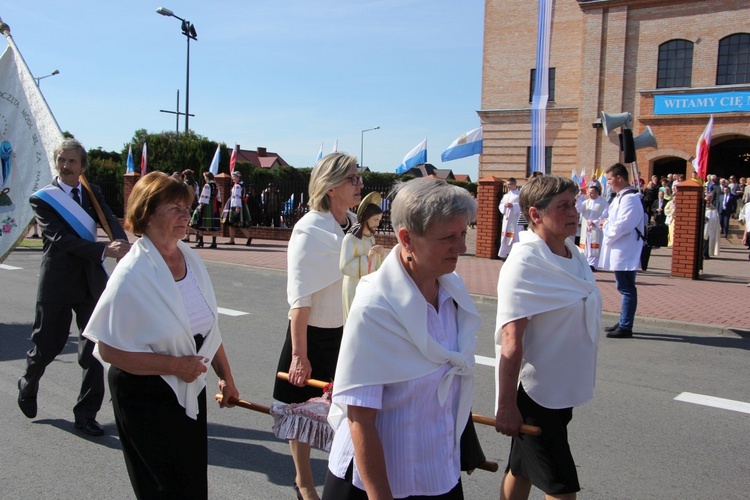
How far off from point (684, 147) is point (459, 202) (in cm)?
2889

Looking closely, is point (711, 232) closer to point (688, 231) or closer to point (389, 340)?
point (688, 231)

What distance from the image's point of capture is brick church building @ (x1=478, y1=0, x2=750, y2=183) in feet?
89.5

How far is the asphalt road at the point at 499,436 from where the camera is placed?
3.86 meters

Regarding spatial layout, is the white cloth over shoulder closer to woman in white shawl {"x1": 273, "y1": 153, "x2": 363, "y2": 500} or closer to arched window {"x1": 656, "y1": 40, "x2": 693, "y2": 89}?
woman in white shawl {"x1": 273, "y1": 153, "x2": 363, "y2": 500}

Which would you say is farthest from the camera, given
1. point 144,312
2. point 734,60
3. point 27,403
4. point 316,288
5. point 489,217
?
point 734,60

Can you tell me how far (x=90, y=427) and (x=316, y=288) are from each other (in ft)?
7.48

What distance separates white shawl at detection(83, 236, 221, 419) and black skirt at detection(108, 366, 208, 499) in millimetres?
77

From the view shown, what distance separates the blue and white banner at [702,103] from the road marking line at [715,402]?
24979mm

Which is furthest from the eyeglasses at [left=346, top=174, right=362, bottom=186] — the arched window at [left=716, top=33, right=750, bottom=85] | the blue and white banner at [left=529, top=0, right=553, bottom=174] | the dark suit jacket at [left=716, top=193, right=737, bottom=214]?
the arched window at [left=716, top=33, right=750, bottom=85]

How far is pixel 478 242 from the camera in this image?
17.1m

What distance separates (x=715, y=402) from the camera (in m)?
5.49

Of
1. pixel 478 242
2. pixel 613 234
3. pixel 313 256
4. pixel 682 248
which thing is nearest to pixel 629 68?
pixel 478 242

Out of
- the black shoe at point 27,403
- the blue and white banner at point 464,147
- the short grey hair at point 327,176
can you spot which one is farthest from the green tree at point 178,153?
the short grey hair at point 327,176

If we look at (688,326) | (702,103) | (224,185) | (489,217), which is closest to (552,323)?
(688,326)
